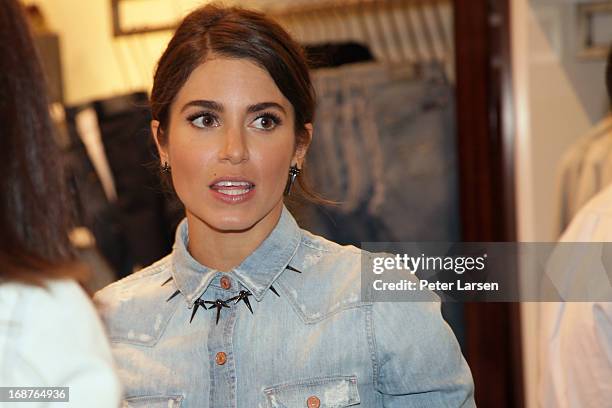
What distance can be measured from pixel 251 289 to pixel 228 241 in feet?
0.18

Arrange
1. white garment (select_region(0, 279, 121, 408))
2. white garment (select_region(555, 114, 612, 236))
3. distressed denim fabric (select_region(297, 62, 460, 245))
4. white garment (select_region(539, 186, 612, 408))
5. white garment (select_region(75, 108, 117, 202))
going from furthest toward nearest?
white garment (select_region(75, 108, 117, 202))
distressed denim fabric (select_region(297, 62, 460, 245))
white garment (select_region(555, 114, 612, 236))
white garment (select_region(539, 186, 612, 408))
white garment (select_region(0, 279, 121, 408))

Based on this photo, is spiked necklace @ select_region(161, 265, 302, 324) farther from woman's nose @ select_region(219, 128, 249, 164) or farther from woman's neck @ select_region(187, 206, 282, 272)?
woman's nose @ select_region(219, 128, 249, 164)

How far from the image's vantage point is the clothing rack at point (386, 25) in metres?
1.86

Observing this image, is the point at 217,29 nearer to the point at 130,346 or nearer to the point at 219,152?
the point at 219,152

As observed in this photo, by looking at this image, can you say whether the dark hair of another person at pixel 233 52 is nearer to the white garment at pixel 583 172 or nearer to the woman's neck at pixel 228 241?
the woman's neck at pixel 228 241

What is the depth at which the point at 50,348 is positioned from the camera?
58cm

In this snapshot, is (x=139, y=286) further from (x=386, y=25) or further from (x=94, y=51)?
(x=94, y=51)

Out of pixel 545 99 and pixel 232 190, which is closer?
pixel 232 190

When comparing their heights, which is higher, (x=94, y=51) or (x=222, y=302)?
(x=94, y=51)

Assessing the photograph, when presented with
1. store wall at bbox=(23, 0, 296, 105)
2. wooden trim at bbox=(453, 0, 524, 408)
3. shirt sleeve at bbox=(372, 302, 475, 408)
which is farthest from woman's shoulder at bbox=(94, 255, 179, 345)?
store wall at bbox=(23, 0, 296, 105)

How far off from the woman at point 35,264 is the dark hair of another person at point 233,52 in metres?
0.27

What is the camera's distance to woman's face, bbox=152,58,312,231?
0.85 meters

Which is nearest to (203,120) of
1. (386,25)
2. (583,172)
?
(583,172)

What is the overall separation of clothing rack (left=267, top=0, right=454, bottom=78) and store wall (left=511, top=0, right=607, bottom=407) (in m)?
0.22
